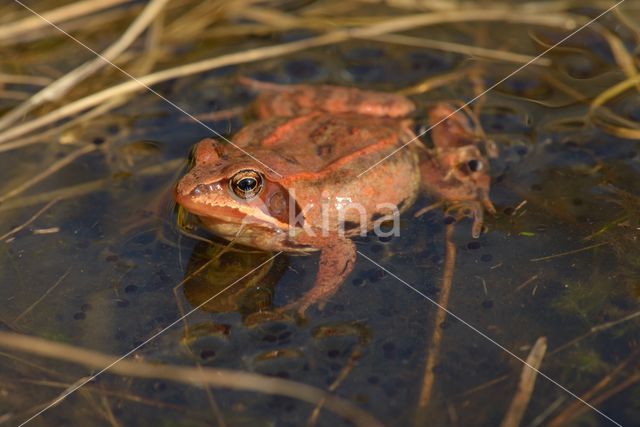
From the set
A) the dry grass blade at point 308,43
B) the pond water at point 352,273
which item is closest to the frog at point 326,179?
the pond water at point 352,273

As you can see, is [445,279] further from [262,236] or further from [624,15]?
[624,15]

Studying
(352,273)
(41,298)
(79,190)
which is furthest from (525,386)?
(79,190)

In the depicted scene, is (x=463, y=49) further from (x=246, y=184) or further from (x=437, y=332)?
(x=437, y=332)

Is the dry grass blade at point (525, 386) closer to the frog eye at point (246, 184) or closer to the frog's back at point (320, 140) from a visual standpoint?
the frog's back at point (320, 140)

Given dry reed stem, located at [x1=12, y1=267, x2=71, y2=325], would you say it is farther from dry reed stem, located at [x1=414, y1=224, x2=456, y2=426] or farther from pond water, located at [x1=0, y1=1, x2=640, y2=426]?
dry reed stem, located at [x1=414, y1=224, x2=456, y2=426]

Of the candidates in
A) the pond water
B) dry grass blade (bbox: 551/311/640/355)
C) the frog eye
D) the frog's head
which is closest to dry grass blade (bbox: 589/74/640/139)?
the pond water

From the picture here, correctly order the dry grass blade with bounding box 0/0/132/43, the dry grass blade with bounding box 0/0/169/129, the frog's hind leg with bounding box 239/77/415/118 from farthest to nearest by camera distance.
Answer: the dry grass blade with bounding box 0/0/132/43, the dry grass blade with bounding box 0/0/169/129, the frog's hind leg with bounding box 239/77/415/118

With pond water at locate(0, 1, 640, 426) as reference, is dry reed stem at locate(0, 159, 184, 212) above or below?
above

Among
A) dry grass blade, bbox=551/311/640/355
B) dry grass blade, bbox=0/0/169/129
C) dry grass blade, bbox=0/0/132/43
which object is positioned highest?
dry grass blade, bbox=0/0/132/43
